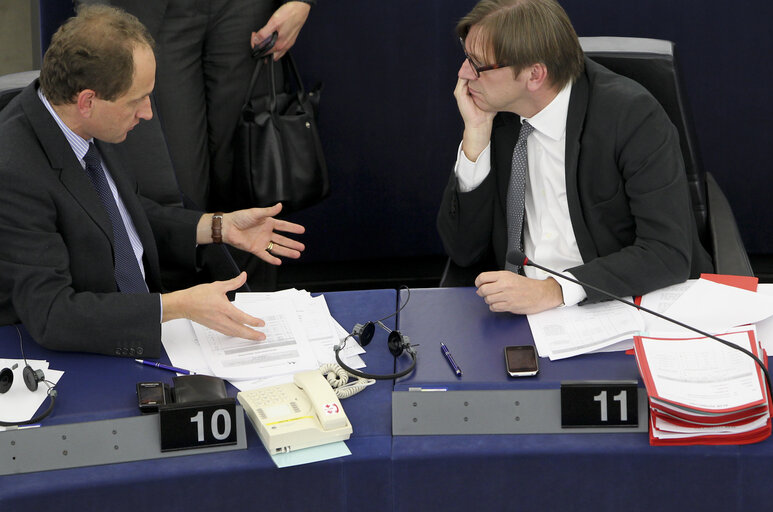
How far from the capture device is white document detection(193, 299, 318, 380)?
194cm

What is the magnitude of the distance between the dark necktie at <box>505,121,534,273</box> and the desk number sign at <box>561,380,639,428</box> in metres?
0.75

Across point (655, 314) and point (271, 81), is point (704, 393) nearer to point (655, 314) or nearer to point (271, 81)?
point (655, 314)

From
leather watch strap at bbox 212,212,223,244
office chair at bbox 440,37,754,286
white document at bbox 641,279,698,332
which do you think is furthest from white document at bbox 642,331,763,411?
leather watch strap at bbox 212,212,223,244

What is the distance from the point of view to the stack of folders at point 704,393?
1.71 meters

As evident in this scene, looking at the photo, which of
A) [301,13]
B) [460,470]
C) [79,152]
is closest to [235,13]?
[301,13]

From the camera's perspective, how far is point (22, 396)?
1.85m

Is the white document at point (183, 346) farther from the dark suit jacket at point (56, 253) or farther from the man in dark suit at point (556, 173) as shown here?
the man in dark suit at point (556, 173)

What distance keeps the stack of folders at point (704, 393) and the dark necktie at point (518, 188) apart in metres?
0.67

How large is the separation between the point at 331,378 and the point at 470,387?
0.86 feet

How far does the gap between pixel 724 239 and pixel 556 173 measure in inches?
18.1

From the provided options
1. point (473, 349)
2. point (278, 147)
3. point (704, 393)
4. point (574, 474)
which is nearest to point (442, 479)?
point (574, 474)

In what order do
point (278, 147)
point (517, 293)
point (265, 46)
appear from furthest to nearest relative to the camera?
point (278, 147)
point (265, 46)
point (517, 293)

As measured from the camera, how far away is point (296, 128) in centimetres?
319

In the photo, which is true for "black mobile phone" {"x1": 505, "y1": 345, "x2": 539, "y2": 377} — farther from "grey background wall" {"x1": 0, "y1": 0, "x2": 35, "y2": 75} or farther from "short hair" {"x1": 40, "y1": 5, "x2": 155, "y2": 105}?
"grey background wall" {"x1": 0, "y1": 0, "x2": 35, "y2": 75}
